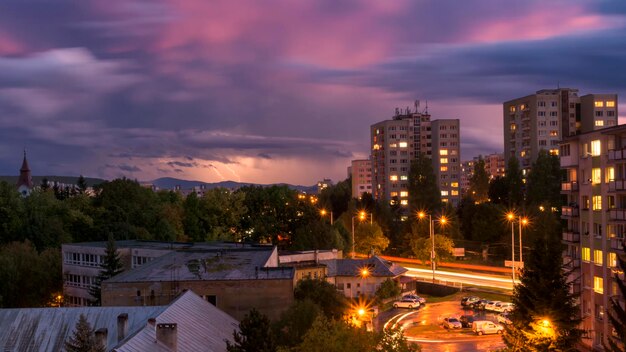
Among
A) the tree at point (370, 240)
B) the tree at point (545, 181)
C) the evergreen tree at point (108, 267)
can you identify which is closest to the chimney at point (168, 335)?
the evergreen tree at point (108, 267)

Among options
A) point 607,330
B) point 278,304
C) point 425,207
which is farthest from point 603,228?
point 425,207

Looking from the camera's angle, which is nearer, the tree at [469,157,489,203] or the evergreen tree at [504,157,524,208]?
the evergreen tree at [504,157,524,208]

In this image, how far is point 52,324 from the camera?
41.3 meters

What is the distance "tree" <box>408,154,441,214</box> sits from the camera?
127875 millimetres

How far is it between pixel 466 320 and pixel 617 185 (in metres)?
17.4

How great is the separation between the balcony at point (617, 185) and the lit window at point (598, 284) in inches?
257

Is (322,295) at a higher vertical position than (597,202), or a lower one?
lower

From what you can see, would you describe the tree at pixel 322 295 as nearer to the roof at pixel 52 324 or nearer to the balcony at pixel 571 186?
the roof at pixel 52 324

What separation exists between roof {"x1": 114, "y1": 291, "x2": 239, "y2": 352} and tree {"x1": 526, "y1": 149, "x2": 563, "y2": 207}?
7399 centimetres

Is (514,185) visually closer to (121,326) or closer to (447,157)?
(447,157)

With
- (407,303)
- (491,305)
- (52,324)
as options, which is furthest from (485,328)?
(52,324)

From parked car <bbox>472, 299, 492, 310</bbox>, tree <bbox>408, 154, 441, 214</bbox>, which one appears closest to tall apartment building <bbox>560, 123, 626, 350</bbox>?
parked car <bbox>472, 299, 492, 310</bbox>

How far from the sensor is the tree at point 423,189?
128 metres

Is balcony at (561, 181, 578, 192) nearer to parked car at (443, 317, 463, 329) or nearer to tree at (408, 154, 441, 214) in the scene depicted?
parked car at (443, 317, 463, 329)
